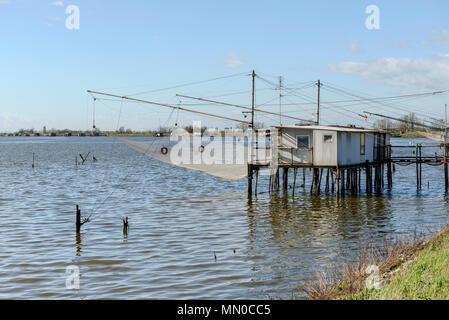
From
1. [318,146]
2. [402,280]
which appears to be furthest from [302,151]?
[402,280]

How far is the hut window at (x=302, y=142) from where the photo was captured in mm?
36250

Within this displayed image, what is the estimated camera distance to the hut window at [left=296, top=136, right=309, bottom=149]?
36250mm

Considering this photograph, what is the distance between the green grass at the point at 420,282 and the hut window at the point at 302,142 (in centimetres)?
2206

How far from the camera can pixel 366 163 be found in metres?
39.7

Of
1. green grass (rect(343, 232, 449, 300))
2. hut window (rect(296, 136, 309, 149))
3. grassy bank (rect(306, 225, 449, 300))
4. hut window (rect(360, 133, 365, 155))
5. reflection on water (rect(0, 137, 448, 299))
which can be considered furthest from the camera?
hut window (rect(360, 133, 365, 155))

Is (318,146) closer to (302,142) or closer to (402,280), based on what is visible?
(302,142)

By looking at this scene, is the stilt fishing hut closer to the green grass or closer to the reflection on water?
the reflection on water

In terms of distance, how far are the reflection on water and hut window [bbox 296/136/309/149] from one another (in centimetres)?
412

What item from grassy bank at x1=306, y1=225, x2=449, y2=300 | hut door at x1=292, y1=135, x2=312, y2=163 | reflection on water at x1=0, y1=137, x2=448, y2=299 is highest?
hut door at x1=292, y1=135, x2=312, y2=163

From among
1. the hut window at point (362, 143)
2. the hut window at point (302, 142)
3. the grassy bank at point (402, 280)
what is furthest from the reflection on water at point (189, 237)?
the hut window at point (302, 142)

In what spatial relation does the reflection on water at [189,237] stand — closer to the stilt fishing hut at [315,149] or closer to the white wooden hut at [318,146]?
the stilt fishing hut at [315,149]

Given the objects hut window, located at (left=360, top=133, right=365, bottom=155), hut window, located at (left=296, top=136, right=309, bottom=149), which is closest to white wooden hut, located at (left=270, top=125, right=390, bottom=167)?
hut window, located at (left=296, top=136, right=309, bottom=149)

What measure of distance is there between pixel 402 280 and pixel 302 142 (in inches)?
981

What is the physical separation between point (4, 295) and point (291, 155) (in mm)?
24710
